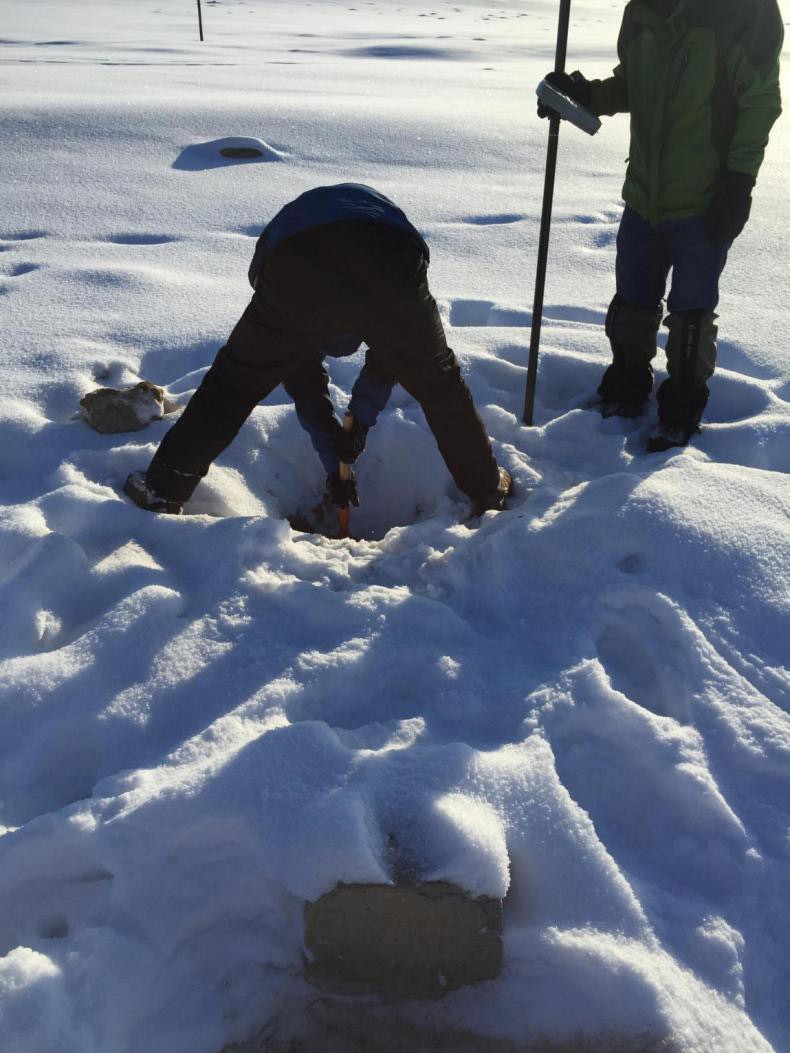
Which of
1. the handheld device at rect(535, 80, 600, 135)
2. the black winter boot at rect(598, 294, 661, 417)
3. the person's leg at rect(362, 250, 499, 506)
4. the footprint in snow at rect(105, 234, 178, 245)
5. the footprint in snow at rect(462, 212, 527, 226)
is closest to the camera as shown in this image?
the person's leg at rect(362, 250, 499, 506)

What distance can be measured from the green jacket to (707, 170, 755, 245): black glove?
3cm

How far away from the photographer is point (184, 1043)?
160 cm

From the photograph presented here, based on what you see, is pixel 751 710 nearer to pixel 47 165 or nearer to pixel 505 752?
pixel 505 752

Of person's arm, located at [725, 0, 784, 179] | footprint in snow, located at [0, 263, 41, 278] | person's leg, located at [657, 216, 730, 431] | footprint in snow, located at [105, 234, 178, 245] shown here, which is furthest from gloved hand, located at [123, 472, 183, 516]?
footprint in snow, located at [105, 234, 178, 245]

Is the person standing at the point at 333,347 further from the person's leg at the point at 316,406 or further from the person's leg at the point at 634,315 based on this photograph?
the person's leg at the point at 634,315

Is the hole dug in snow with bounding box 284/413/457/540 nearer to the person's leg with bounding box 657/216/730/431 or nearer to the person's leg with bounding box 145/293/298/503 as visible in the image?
the person's leg with bounding box 145/293/298/503

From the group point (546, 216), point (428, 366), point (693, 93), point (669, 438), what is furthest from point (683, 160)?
point (428, 366)

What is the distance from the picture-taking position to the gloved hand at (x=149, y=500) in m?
2.71

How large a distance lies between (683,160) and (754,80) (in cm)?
29

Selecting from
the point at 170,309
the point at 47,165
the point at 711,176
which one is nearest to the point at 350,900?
the point at 711,176

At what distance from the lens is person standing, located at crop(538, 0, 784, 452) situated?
8.53 feet

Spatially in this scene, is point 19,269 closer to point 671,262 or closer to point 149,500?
point 149,500

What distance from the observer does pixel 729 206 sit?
2721 millimetres

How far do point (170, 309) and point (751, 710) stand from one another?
9.97 ft
